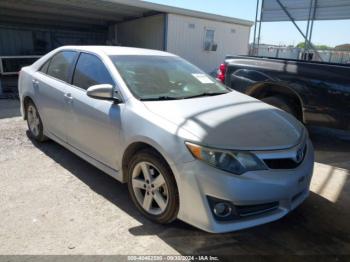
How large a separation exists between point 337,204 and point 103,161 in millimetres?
2625

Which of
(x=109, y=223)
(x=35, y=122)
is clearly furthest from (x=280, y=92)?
(x=35, y=122)

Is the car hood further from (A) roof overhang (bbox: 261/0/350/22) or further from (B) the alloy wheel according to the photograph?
(A) roof overhang (bbox: 261/0/350/22)

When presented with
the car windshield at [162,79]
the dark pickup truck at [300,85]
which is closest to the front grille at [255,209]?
the car windshield at [162,79]

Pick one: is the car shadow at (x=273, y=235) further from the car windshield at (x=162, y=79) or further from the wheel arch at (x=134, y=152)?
the car windshield at (x=162, y=79)

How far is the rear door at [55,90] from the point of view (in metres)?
3.95

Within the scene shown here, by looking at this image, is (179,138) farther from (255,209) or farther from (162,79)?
(162,79)

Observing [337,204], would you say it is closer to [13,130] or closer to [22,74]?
[22,74]

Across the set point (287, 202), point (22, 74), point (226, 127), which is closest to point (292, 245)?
point (287, 202)

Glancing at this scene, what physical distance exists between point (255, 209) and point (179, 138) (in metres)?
0.83

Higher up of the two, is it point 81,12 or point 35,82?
point 81,12

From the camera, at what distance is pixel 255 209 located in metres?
2.46

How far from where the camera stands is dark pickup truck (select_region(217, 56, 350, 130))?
443 centimetres

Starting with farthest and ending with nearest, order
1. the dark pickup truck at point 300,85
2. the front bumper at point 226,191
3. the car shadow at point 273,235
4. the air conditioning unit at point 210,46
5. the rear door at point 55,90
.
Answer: the air conditioning unit at point 210,46, the dark pickup truck at point 300,85, the rear door at point 55,90, the car shadow at point 273,235, the front bumper at point 226,191

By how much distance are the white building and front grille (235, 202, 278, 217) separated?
32.9 feet
